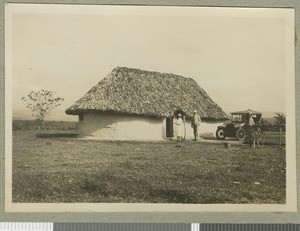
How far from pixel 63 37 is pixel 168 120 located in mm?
1046

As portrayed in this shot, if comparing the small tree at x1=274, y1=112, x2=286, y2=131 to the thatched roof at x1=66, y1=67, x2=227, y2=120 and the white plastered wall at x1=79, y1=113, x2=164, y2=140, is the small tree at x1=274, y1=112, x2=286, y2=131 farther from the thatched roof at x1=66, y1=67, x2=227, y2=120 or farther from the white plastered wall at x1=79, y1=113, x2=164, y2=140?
the white plastered wall at x1=79, y1=113, x2=164, y2=140

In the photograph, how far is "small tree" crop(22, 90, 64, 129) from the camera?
13.1 ft

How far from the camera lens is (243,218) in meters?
4.08

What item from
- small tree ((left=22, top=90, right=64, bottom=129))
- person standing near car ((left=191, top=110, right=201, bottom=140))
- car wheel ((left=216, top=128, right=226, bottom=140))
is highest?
small tree ((left=22, top=90, right=64, bottom=129))

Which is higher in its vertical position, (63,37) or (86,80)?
(63,37)

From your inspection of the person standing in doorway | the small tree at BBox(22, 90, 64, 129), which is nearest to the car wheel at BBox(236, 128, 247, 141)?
the person standing in doorway

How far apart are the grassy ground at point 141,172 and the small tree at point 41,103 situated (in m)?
0.15

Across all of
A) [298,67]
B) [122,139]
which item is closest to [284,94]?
[298,67]

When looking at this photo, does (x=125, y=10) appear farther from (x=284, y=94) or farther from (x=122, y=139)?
(x=284, y=94)

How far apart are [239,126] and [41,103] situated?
5.10 feet

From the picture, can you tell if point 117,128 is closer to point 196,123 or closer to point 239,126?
point 196,123

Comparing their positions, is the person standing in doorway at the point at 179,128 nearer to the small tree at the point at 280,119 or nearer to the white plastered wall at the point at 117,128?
the white plastered wall at the point at 117,128

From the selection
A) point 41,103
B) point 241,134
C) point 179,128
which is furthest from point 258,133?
point 41,103

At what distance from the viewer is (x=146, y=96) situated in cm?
418
